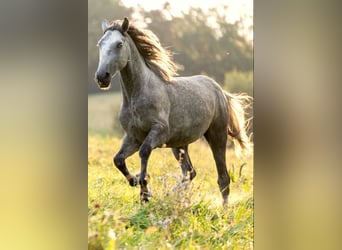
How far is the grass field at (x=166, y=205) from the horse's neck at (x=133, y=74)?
0.30 feet

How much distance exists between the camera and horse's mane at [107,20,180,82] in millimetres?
2753

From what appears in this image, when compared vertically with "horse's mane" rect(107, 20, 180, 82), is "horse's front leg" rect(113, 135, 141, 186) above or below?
below

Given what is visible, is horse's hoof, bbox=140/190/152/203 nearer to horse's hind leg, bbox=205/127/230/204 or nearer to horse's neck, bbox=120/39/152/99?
horse's hind leg, bbox=205/127/230/204

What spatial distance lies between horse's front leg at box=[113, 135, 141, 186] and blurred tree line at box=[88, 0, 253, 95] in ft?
0.89

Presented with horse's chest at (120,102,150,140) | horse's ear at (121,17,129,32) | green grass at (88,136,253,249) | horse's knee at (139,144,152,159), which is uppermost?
horse's ear at (121,17,129,32)

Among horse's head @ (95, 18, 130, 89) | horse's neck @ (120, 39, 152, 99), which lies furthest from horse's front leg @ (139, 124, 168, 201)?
horse's head @ (95, 18, 130, 89)

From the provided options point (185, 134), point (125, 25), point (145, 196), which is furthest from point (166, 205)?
point (125, 25)

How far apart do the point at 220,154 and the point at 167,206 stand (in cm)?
38

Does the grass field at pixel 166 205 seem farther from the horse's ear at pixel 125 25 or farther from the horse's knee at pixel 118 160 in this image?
the horse's ear at pixel 125 25

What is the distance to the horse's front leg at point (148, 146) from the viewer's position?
Answer: 2.77 metres
